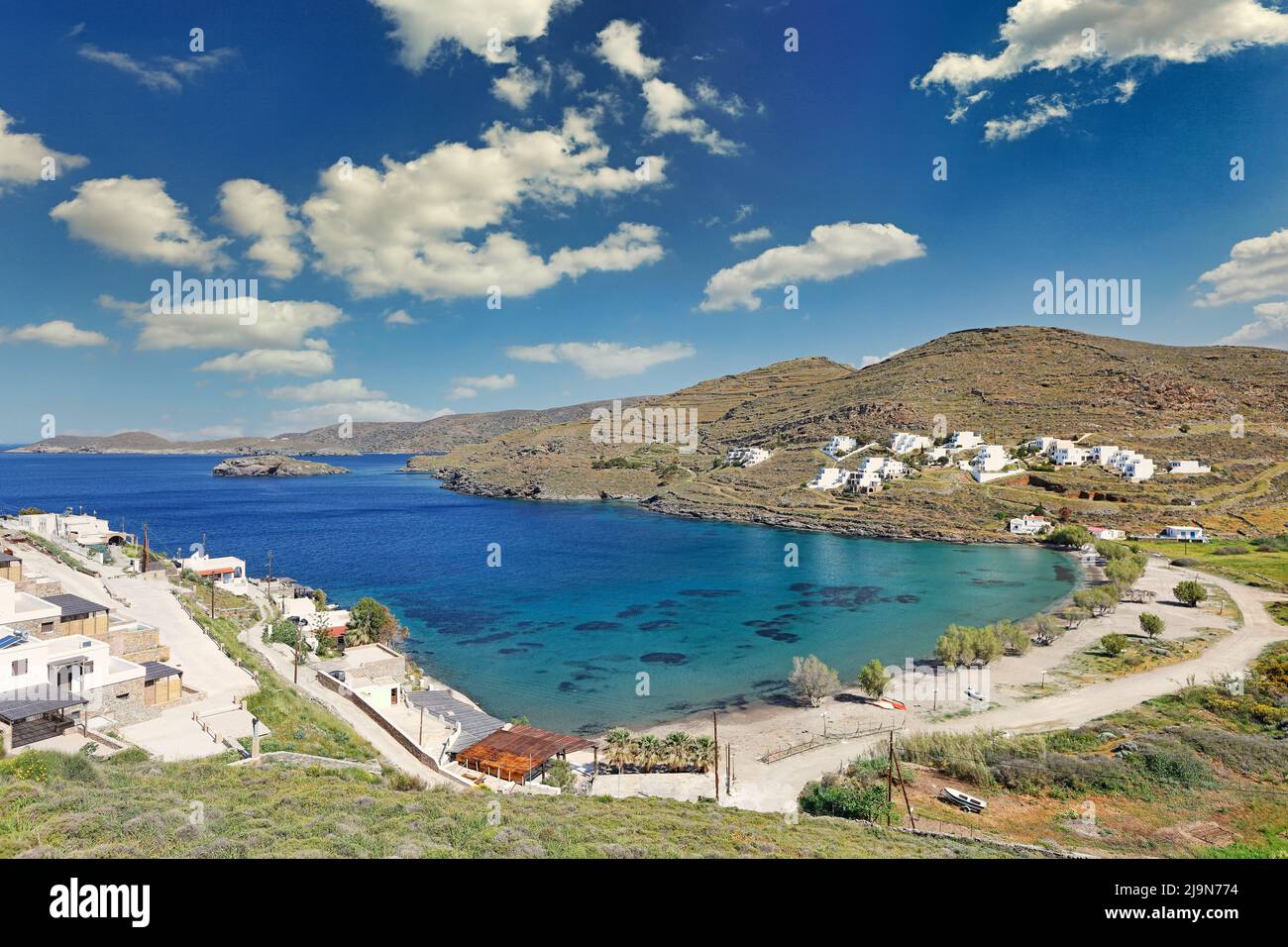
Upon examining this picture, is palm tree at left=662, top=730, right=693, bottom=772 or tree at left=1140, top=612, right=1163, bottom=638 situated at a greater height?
tree at left=1140, top=612, right=1163, bottom=638

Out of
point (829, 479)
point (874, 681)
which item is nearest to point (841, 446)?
point (829, 479)

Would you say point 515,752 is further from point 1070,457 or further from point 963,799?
point 1070,457

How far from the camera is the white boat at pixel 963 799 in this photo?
15898 millimetres

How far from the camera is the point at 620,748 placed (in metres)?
20.2

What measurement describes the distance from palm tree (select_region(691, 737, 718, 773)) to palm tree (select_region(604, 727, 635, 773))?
1966 millimetres

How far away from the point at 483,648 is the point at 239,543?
43.5 metres

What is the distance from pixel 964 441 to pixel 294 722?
8791 centimetres

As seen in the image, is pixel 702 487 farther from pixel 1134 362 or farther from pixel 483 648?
pixel 1134 362

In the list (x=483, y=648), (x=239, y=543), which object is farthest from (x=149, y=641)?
(x=239, y=543)

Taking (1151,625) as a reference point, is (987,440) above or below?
above

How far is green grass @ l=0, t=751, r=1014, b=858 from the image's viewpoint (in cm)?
752

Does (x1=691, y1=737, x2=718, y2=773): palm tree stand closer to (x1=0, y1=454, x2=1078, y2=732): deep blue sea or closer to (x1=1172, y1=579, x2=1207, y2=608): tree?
(x1=0, y1=454, x2=1078, y2=732): deep blue sea

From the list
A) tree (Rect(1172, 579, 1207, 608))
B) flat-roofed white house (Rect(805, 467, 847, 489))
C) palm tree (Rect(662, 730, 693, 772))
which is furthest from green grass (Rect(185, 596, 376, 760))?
flat-roofed white house (Rect(805, 467, 847, 489))
